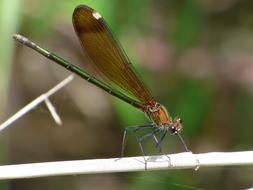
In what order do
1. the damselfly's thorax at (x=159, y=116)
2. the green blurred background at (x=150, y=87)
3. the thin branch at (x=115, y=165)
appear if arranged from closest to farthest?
the thin branch at (x=115, y=165) → the damselfly's thorax at (x=159, y=116) → the green blurred background at (x=150, y=87)

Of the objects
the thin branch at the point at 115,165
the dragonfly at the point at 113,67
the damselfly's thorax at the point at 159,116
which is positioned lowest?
the thin branch at the point at 115,165

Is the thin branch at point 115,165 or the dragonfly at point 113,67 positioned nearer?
the thin branch at point 115,165

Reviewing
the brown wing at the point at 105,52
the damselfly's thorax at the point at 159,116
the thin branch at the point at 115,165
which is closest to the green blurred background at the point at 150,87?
the brown wing at the point at 105,52

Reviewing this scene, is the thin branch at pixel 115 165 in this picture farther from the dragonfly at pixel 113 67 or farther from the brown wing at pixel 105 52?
the brown wing at pixel 105 52

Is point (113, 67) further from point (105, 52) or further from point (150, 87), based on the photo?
point (150, 87)

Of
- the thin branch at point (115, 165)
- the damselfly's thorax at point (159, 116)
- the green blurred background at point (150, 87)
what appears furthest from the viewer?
the green blurred background at point (150, 87)

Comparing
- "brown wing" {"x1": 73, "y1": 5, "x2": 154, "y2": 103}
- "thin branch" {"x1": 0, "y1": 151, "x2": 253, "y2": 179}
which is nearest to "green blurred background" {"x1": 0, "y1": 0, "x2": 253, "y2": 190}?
"brown wing" {"x1": 73, "y1": 5, "x2": 154, "y2": 103}

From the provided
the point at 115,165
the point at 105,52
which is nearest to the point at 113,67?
the point at 105,52
